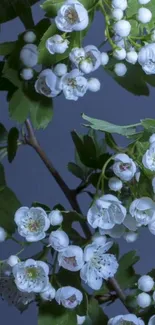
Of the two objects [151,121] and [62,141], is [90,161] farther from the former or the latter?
[62,141]

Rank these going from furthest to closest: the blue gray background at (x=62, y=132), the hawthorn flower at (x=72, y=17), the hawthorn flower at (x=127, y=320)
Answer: the blue gray background at (x=62, y=132) < the hawthorn flower at (x=127, y=320) < the hawthorn flower at (x=72, y=17)

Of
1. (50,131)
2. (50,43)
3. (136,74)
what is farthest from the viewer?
(50,131)

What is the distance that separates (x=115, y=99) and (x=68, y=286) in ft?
1.99

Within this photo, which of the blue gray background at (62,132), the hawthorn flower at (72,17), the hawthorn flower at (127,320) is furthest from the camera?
the blue gray background at (62,132)

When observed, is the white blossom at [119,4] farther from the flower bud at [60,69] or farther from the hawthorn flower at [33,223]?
the hawthorn flower at [33,223]

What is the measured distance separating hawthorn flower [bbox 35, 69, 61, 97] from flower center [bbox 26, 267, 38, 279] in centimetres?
16

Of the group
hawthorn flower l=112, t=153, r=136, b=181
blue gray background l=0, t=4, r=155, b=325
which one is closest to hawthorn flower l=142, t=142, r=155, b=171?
hawthorn flower l=112, t=153, r=136, b=181

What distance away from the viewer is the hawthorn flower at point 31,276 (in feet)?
2.12

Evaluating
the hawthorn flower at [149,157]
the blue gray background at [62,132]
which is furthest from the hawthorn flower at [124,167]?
the blue gray background at [62,132]

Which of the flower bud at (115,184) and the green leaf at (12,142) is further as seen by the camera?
the green leaf at (12,142)

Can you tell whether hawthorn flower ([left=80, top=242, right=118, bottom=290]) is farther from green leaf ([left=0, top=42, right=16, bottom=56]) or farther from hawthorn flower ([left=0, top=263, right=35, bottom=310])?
green leaf ([left=0, top=42, right=16, bottom=56])

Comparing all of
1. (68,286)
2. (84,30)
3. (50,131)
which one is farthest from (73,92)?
(50,131)

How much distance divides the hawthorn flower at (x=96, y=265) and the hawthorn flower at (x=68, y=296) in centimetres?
1

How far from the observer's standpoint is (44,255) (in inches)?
26.8
